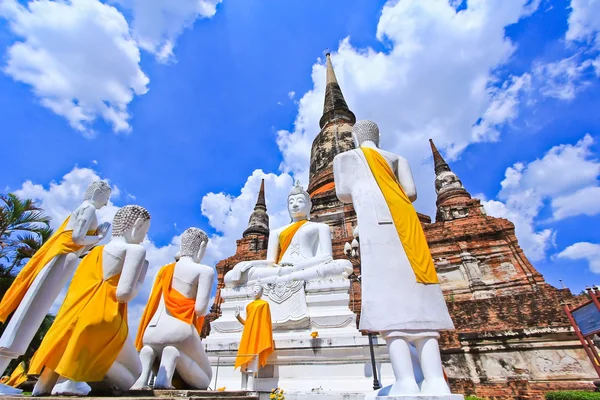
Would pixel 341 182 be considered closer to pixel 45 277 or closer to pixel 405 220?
pixel 405 220

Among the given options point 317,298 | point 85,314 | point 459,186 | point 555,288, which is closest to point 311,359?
point 317,298

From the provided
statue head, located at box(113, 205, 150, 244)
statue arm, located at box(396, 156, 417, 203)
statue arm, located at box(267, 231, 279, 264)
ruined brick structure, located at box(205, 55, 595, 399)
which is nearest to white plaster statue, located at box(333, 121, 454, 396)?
statue arm, located at box(396, 156, 417, 203)

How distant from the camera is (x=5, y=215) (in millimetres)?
9320

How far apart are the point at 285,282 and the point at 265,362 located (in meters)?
1.36

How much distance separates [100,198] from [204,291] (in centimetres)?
160

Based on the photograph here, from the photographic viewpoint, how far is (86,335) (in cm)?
222

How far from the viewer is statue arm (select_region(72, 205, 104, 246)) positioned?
325 centimetres

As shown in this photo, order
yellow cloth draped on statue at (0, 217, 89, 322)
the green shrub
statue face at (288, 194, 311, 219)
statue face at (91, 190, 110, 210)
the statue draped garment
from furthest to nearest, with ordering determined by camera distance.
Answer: statue face at (288, 194, 311, 219)
the green shrub
statue face at (91, 190, 110, 210)
yellow cloth draped on statue at (0, 217, 89, 322)
the statue draped garment

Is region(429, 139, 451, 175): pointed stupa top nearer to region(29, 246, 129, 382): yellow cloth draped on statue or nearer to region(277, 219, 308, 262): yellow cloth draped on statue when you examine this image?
region(277, 219, 308, 262): yellow cloth draped on statue

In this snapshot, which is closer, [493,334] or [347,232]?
[493,334]

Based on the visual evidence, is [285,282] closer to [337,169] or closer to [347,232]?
[337,169]

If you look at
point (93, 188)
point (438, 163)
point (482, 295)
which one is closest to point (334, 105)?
point (438, 163)

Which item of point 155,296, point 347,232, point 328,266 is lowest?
point 155,296

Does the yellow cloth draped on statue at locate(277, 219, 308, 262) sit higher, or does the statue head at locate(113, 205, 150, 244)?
the yellow cloth draped on statue at locate(277, 219, 308, 262)
